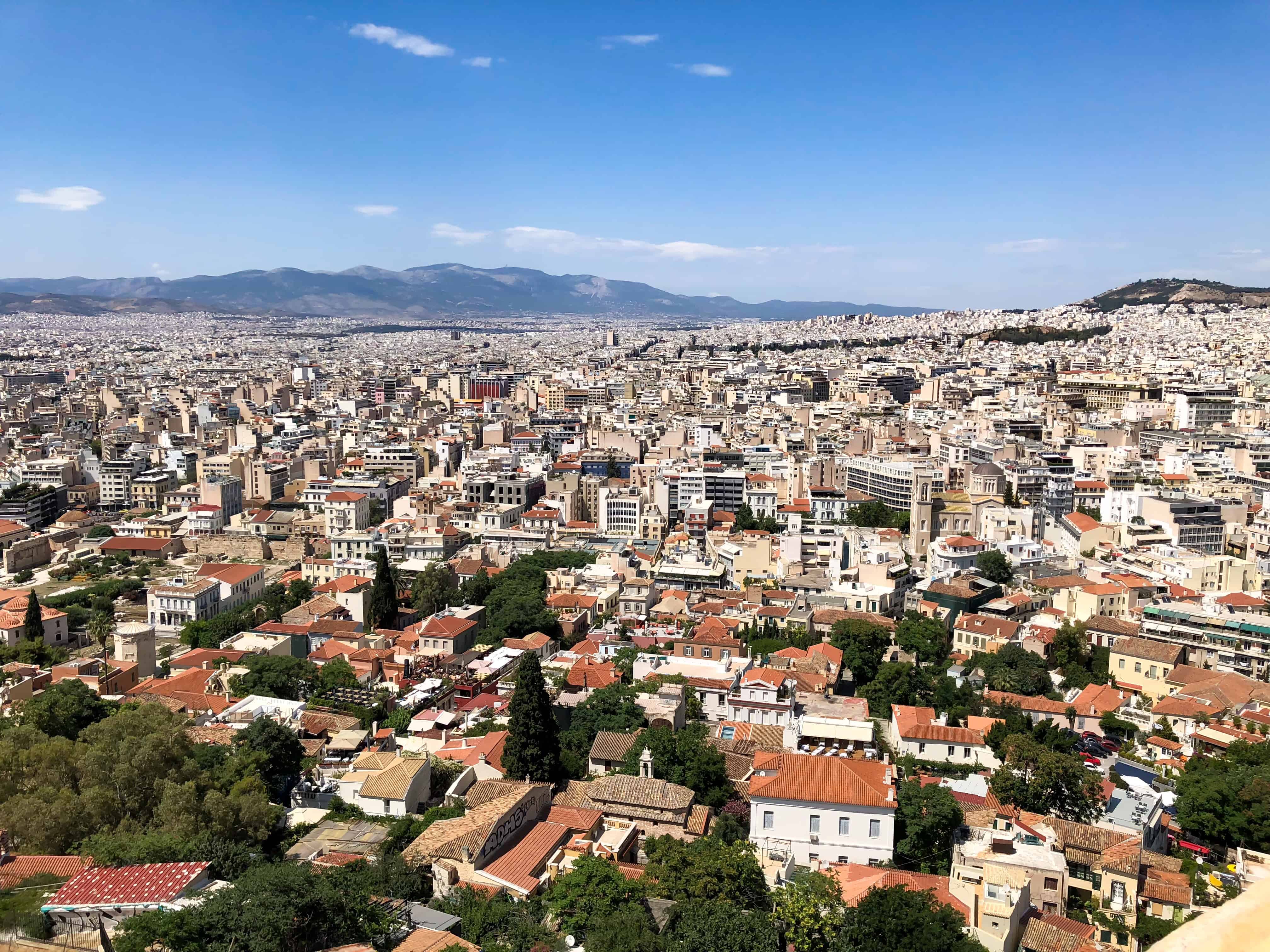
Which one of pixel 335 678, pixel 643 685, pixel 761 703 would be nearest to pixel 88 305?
pixel 335 678

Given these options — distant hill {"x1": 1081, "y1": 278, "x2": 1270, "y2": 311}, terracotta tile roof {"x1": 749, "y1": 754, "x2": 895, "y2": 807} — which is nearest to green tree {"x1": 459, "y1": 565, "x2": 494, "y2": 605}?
terracotta tile roof {"x1": 749, "y1": 754, "x2": 895, "y2": 807}

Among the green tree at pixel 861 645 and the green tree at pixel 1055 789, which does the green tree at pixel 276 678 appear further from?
the green tree at pixel 1055 789

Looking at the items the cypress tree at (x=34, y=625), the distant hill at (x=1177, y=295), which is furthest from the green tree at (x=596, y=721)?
the distant hill at (x=1177, y=295)

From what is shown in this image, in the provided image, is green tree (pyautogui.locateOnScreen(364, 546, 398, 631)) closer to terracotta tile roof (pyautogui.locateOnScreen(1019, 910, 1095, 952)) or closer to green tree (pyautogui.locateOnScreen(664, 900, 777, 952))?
green tree (pyautogui.locateOnScreen(664, 900, 777, 952))

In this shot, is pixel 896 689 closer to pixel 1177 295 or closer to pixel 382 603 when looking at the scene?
pixel 382 603

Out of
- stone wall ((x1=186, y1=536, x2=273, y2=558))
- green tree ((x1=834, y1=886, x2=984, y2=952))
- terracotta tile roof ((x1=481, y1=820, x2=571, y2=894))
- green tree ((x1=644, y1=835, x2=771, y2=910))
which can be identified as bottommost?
stone wall ((x1=186, y1=536, x2=273, y2=558))
